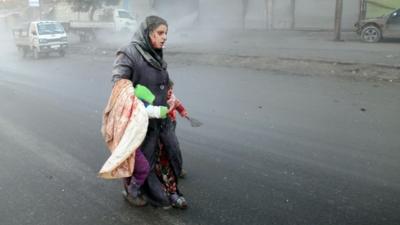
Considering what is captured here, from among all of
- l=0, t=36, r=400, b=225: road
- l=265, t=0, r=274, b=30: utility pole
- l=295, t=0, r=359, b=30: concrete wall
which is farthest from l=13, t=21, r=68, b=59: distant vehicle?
l=295, t=0, r=359, b=30: concrete wall

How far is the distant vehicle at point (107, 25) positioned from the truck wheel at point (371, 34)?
16979 mm

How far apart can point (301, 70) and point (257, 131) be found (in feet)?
22.6

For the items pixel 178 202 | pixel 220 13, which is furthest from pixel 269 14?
pixel 178 202

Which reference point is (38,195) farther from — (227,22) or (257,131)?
(227,22)

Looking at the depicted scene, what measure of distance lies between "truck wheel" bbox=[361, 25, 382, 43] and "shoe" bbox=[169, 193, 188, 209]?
16663 millimetres

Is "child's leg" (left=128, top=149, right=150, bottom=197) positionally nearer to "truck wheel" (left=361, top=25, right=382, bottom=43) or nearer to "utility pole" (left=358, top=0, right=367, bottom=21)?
"truck wheel" (left=361, top=25, right=382, bottom=43)

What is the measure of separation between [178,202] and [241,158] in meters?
1.75

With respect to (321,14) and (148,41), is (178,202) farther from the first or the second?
(321,14)

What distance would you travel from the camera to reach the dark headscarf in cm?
392

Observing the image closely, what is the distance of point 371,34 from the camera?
19.0 metres

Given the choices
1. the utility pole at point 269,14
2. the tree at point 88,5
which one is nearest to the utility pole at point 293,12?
the utility pole at point 269,14

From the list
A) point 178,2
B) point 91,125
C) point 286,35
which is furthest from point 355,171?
point 178,2

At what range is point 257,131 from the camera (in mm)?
7160

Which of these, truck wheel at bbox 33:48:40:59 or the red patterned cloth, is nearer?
the red patterned cloth
